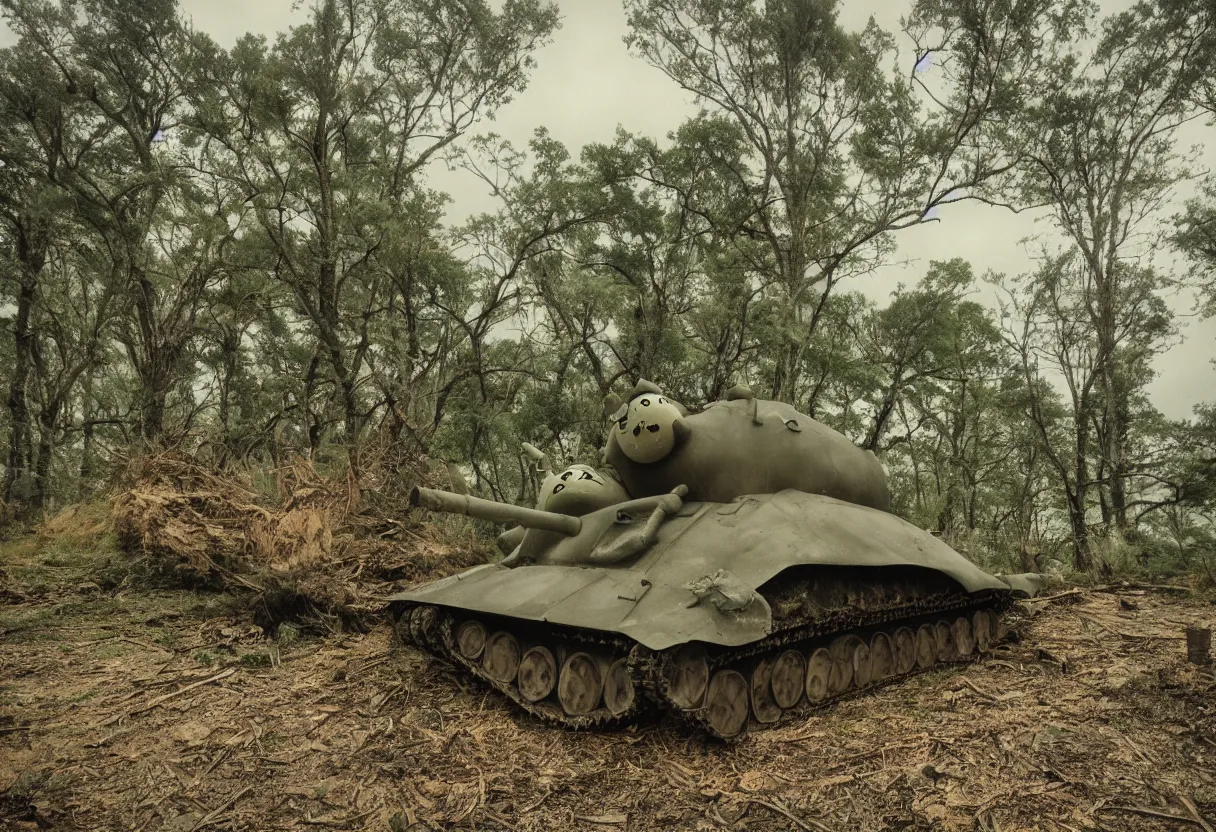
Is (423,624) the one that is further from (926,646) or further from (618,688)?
(926,646)

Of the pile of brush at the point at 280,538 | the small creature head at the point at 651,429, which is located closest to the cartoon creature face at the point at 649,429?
the small creature head at the point at 651,429

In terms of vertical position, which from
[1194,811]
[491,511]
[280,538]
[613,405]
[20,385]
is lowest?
[1194,811]

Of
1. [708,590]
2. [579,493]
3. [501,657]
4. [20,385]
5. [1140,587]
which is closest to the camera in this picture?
[708,590]

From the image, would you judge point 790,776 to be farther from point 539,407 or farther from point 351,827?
point 539,407

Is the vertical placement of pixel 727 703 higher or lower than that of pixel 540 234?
lower

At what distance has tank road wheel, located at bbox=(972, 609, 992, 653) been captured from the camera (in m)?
8.22

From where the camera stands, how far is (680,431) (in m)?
7.43

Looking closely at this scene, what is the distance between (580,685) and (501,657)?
3.10 ft

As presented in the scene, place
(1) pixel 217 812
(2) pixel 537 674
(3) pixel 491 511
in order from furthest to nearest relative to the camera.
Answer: (3) pixel 491 511 → (2) pixel 537 674 → (1) pixel 217 812

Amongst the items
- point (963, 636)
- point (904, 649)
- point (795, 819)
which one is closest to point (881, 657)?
point (904, 649)

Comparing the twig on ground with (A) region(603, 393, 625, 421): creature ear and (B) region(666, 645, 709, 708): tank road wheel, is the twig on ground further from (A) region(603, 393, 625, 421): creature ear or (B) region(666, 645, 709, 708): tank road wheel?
(A) region(603, 393, 625, 421): creature ear

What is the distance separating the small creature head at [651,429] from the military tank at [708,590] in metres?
0.02

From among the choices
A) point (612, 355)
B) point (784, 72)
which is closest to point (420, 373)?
point (612, 355)

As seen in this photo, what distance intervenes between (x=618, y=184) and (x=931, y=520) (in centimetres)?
1126
